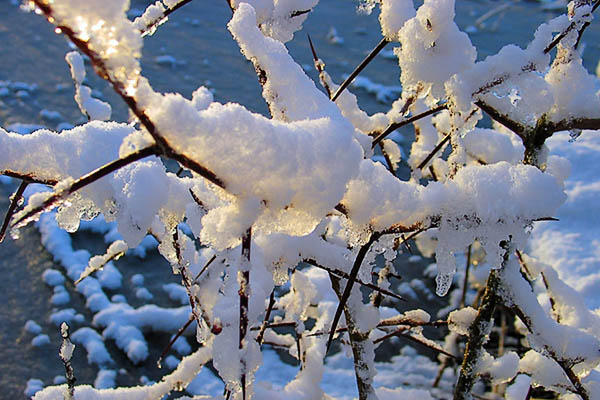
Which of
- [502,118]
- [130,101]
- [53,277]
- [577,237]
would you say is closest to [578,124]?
[502,118]

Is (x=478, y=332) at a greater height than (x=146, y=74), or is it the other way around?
(x=146, y=74)

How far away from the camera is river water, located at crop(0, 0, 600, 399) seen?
2031 millimetres

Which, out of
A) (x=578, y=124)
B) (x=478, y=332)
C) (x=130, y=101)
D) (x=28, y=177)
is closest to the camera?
(x=130, y=101)

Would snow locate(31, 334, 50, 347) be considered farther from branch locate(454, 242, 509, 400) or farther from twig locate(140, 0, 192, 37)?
twig locate(140, 0, 192, 37)

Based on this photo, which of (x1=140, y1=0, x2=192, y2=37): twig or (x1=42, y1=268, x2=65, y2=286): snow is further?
(x1=42, y1=268, x2=65, y2=286): snow

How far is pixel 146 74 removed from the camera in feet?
13.1

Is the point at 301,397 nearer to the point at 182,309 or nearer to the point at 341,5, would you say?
the point at 182,309

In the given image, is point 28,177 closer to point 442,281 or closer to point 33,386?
point 442,281

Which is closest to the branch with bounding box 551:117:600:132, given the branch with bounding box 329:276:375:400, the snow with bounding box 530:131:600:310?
the branch with bounding box 329:276:375:400

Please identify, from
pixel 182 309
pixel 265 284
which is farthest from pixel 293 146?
pixel 182 309

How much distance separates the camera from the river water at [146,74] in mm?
2031

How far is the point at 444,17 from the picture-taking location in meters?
0.60

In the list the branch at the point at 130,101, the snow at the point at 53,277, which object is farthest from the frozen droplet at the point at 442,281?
the snow at the point at 53,277

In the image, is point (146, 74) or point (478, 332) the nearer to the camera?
point (478, 332)
